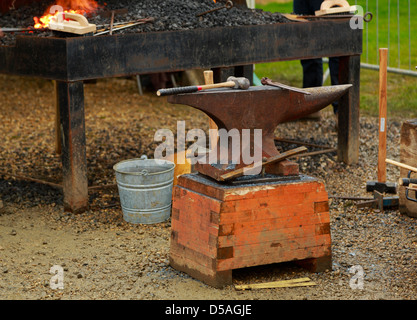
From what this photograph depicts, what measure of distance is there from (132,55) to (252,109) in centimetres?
148

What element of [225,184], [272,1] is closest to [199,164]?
[225,184]

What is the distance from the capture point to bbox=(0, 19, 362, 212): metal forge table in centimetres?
508

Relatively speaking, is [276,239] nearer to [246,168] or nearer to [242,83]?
[246,168]

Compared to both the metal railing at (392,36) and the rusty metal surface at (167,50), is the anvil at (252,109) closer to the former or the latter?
the rusty metal surface at (167,50)

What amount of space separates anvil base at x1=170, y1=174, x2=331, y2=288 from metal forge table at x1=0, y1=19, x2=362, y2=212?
1328 millimetres

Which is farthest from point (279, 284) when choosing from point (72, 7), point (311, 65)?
point (311, 65)

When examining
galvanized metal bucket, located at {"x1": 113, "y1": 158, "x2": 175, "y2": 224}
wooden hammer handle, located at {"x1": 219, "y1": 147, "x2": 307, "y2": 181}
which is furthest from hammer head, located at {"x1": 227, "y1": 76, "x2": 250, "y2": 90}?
galvanized metal bucket, located at {"x1": 113, "y1": 158, "x2": 175, "y2": 224}

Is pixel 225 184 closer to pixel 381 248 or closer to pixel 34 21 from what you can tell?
pixel 381 248

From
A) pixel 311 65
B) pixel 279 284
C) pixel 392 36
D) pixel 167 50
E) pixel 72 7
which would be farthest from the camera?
pixel 392 36

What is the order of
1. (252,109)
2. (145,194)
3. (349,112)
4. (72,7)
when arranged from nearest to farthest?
(252,109)
(145,194)
(72,7)
(349,112)

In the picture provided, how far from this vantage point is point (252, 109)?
4.10 metres

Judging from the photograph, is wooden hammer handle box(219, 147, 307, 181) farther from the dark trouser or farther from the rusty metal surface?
the dark trouser

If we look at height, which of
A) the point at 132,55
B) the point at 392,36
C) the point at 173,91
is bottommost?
the point at 173,91

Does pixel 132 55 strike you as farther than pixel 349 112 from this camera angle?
No
